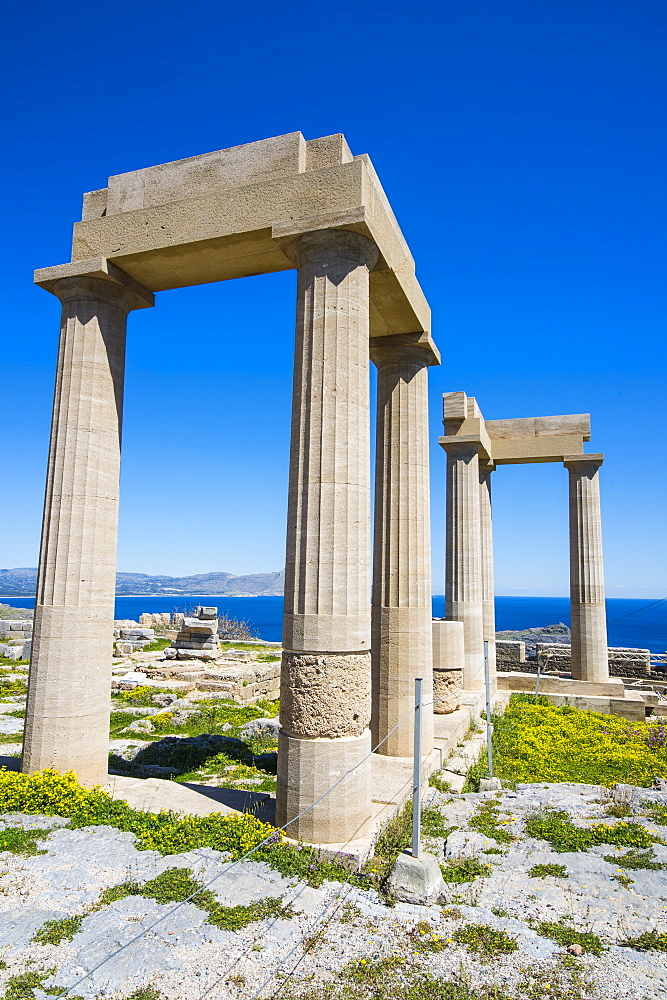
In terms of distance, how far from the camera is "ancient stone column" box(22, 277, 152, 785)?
8.57 m

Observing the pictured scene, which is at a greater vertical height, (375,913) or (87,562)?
(87,562)

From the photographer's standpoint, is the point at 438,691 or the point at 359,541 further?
the point at 438,691

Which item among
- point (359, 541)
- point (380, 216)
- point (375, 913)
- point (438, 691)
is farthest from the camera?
point (438, 691)

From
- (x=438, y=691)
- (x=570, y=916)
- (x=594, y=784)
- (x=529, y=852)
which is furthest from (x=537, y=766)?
(x=570, y=916)

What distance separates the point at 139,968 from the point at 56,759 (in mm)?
4374

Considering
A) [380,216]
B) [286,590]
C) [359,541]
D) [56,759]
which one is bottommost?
[56,759]

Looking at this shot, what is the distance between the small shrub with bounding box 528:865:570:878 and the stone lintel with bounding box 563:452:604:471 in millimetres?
16865

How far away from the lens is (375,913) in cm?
562

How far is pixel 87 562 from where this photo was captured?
8.88 meters

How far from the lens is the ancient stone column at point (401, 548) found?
→ 10.5 m

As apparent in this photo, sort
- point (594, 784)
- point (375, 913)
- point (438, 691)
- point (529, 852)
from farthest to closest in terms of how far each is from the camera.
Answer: point (438, 691) < point (594, 784) < point (529, 852) < point (375, 913)

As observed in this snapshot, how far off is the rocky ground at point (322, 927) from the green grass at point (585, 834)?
111mm

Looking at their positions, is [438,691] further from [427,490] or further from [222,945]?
[222,945]

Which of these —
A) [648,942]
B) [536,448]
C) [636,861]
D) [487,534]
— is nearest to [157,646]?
[487,534]
